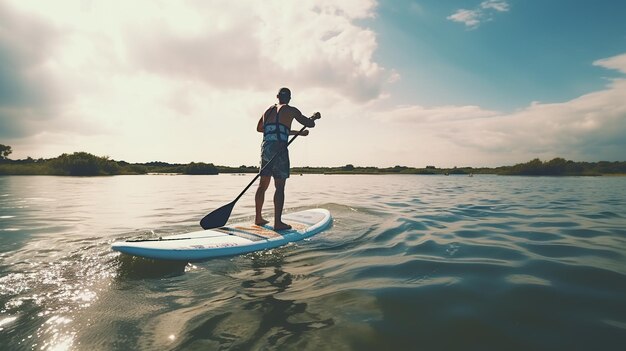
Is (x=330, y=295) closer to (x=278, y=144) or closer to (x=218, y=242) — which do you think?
(x=218, y=242)

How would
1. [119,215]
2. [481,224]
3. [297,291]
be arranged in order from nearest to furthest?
[297,291] < [481,224] < [119,215]

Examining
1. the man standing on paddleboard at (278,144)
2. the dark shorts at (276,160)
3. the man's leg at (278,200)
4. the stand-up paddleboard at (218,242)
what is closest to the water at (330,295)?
the stand-up paddleboard at (218,242)

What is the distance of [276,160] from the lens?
689 centimetres

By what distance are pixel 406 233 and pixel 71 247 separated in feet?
22.1

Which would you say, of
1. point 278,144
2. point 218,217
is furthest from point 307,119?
point 218,217

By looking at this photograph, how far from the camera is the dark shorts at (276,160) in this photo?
22.6 feet

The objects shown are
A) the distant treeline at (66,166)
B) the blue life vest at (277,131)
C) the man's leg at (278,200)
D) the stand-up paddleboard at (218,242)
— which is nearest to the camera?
the stand-up paddleboard at (218,242)

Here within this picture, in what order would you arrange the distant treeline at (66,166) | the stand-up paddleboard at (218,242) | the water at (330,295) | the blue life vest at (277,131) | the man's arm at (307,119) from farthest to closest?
1. the distant treeline at (66,166)
2. the man's arm at (307,119)
3. the blue life vest at (277,131)
4. the stand-up paddleboard at (218,242)
5. the water at (330,295)

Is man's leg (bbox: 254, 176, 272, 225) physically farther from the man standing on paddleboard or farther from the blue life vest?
the blue life vest

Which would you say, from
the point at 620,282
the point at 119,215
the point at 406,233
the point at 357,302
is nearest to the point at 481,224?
the point at 406,233

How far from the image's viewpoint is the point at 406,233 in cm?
722

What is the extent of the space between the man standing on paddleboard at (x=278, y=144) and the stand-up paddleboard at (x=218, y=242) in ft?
1.62

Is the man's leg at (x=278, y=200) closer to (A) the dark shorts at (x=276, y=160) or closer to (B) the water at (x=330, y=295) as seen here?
(A) the dark shorts at (x=276, y=160)

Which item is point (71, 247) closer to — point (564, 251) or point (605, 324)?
point (605, 324)
